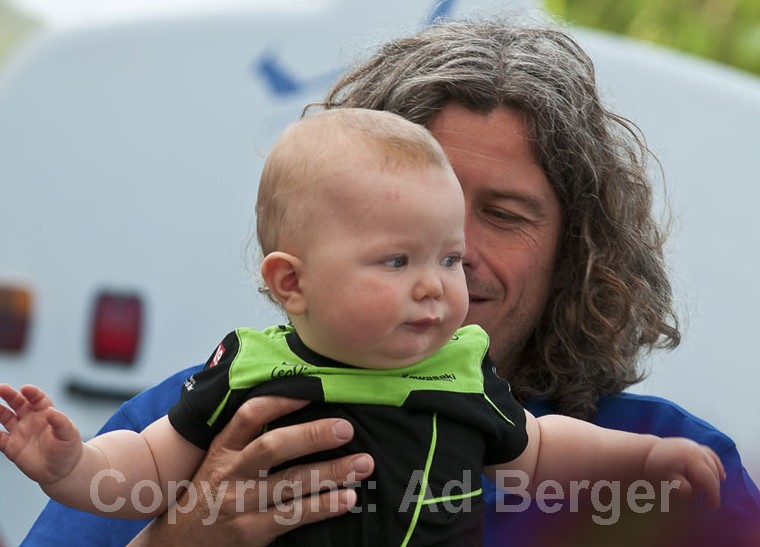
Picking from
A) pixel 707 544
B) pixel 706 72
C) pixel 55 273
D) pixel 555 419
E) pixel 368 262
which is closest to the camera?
pixel 707 544

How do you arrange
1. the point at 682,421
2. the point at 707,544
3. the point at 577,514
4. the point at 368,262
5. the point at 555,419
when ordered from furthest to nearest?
the point at 682,421 → the point at 555,419 → the point at 368,262 → the point at 577,514 → the point at 707,544

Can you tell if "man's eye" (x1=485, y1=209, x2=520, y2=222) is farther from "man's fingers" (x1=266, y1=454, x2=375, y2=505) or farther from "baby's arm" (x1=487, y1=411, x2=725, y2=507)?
"man's fingers" (x1=266, y1=454, x2=375, y2=505)

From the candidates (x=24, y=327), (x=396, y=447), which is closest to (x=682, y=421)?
(x=396, y=447)

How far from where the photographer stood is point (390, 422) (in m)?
2.27

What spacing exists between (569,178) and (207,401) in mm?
1001

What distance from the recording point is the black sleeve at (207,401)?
7.63ft

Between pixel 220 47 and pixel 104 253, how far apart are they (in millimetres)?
692

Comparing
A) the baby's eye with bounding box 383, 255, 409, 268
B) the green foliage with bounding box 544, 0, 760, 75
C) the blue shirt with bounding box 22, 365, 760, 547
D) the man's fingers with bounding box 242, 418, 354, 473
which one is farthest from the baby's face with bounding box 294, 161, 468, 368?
the green foliage with bounding box 544, 0, 760, 75

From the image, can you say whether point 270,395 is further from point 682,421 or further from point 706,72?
point 706,72

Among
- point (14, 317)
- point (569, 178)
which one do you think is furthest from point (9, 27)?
point (569, 178)

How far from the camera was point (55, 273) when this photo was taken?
4281mm

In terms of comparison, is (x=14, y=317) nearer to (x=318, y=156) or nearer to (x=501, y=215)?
(x=501, y=215)

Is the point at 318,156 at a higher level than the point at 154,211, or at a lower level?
higher

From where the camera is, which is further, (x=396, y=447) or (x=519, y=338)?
(x=519, y=338)
